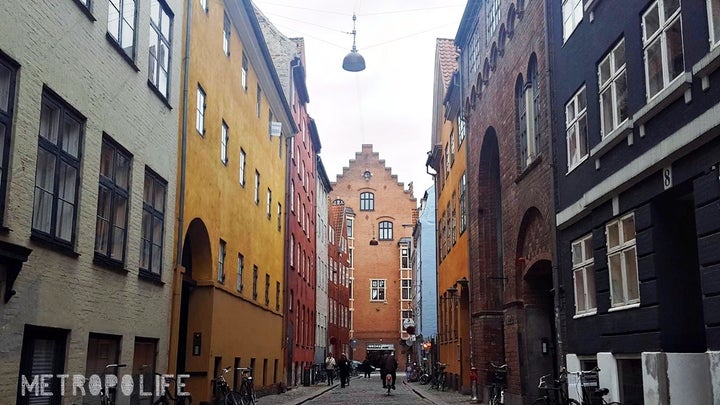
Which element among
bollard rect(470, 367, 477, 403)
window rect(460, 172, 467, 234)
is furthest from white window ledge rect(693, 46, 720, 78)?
window rect(460, 172, 467, 234)

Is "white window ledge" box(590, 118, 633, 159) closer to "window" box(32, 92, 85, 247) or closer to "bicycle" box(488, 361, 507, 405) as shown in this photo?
"window" box(32, 92, 85, 247)

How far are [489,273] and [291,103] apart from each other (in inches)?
601

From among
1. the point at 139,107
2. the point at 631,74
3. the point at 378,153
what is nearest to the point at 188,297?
the point at 139,107

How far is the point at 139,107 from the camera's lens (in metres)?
Result: 14.8

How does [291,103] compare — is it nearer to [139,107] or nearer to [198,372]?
[198,372]

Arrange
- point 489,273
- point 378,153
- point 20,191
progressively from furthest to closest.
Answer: point 378,153 < point 489,273 < point 20,191

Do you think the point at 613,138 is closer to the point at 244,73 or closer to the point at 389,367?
the point at 244,73

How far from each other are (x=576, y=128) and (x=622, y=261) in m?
3.58

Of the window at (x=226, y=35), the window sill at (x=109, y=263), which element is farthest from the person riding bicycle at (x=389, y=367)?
the window sill at (x=109, y=263)

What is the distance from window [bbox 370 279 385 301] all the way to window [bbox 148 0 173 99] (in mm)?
65557

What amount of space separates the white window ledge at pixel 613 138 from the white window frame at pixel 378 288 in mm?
67948

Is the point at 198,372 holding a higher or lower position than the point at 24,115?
lower

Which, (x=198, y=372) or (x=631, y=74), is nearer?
(x=631, y=74)

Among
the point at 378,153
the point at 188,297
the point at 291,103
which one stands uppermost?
the point at 378,153
